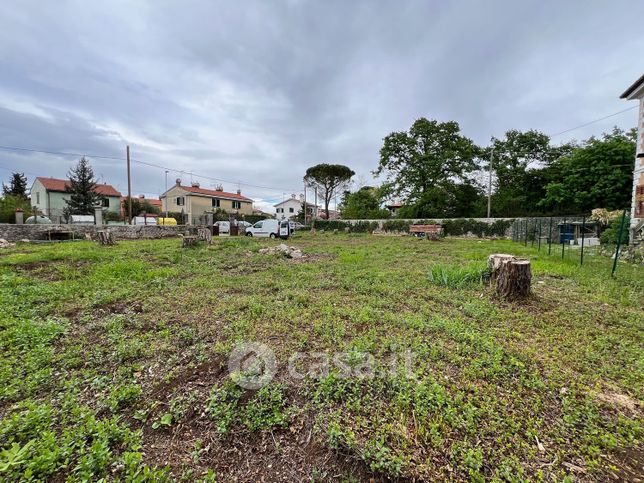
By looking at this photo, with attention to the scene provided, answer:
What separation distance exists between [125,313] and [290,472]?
3566 millimetres

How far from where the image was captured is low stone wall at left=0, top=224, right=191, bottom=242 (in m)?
13.0

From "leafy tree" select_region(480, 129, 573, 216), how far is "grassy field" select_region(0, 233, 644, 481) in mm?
25462

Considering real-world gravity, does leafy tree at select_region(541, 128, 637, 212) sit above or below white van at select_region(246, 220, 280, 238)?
above

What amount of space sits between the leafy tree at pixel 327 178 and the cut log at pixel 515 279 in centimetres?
3572

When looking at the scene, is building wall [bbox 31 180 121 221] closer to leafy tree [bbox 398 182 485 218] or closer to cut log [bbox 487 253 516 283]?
leafy tree [bbox 398 182 485 218]

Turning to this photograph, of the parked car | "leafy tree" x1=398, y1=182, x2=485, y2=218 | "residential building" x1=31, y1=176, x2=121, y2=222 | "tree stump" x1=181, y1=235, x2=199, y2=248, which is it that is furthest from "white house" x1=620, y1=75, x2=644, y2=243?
"residential building" x1=31, y1=176, x2=121, y2=222

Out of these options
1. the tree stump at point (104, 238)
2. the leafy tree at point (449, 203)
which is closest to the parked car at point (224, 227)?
the tree stump at point (104, 238)

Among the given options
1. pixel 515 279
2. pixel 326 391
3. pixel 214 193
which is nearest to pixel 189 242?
pixel 326 391

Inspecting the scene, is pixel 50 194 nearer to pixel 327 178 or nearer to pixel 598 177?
pixel 327 178

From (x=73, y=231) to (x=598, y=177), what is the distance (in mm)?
35152

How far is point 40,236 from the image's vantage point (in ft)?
45.1

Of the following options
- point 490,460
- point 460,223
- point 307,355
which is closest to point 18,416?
point 307,355

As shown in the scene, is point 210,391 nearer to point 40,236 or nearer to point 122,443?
point 122,443

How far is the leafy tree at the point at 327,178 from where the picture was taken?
39.0m
